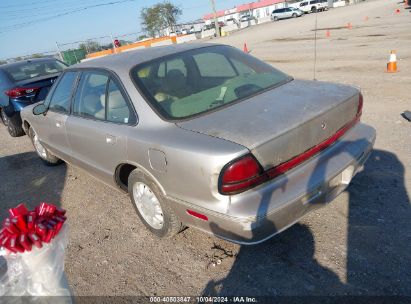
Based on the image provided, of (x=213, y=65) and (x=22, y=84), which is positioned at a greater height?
(x=213, y=65)

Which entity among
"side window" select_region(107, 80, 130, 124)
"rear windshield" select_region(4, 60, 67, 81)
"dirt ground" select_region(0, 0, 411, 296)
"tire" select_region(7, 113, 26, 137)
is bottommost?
"tire" select_region(7, 113, 26, 137)

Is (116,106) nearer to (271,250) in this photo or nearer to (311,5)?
(271,250)

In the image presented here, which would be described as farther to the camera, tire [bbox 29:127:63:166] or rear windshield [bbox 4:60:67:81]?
rear windshield [bbox 4:60:67:81]

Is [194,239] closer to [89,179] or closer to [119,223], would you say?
[119,223]

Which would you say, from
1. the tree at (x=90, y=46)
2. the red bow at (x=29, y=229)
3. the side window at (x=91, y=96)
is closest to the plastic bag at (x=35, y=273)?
the red bow at (x=29, y=229)

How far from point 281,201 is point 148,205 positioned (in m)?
1.36

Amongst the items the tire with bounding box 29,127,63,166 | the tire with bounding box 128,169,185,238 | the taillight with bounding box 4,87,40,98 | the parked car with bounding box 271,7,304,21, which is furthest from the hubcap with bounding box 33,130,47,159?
the parked car with bounding box 271,7,304,21

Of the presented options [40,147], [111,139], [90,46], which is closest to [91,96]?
[111,139]

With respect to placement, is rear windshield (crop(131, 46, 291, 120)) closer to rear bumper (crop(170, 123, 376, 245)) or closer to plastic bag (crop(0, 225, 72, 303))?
rear bumper (crop(170, 123, 376, 245))

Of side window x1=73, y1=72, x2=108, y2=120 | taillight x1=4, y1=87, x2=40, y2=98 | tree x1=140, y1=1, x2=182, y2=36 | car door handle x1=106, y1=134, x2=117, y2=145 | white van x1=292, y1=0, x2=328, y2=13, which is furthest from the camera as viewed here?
tree x1=140, y1=1, x2=182, y2=36

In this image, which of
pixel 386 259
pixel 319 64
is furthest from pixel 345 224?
pixel 319 64

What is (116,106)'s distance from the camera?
3.26 meters

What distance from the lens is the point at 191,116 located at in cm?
281

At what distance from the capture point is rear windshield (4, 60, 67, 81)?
25.4 ft
